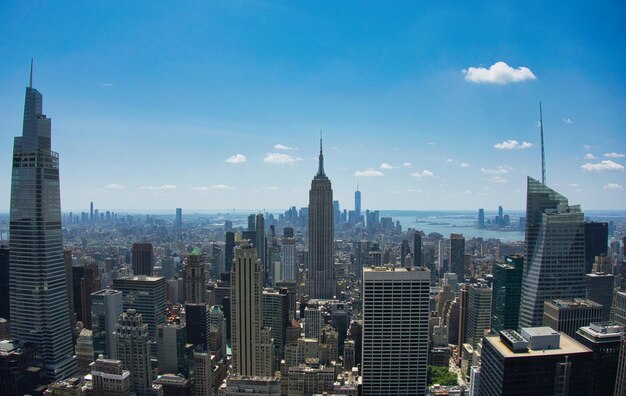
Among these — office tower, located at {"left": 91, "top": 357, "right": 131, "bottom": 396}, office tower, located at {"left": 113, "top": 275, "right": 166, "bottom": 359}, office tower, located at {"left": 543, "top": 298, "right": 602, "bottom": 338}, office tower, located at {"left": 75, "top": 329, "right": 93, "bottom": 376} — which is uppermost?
office tower, located at {"left": 543, "top": 298, "right": 602, "bottom": 338}

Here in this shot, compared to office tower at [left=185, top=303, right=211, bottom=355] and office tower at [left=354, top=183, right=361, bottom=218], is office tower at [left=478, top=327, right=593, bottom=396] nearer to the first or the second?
office tower at [left=185, top=303, right=211, bottom=355]

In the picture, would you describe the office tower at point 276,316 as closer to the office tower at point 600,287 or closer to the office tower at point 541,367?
the office tower at point 600,287

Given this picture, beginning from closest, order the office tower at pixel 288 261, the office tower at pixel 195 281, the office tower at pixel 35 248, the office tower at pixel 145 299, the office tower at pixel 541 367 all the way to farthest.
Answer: the office tower at pixel 541 367 → the office tower at pixel 35 248 → the office tower at pixel 145 299 → the office tower at pixel 195 281 → the office tower at pixel 288 261

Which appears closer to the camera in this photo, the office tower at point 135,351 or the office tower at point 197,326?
the office tower at point 135,351

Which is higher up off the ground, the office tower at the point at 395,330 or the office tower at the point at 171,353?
the office tower at the point at 395,330

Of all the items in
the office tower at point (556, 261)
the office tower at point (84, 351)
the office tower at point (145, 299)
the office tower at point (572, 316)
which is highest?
the office tower at point (556, 261)

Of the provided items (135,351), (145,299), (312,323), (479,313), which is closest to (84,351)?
(145,299)

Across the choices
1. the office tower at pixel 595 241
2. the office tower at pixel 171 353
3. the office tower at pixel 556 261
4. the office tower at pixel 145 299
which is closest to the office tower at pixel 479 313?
the office tower at pixel 556 261

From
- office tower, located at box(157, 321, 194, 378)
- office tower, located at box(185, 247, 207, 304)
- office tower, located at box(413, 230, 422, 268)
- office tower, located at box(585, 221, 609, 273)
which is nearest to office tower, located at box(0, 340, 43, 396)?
office tower, located at box(157, 321, 194, 378)
